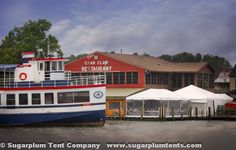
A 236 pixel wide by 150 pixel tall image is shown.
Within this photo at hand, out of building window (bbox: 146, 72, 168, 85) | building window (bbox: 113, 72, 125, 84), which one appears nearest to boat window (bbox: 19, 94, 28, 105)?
building window (bbox: 113, 72, 125, 84)

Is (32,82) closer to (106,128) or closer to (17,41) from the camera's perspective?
(106,128)

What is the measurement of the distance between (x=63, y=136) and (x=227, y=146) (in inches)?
431

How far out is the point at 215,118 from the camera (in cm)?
5266

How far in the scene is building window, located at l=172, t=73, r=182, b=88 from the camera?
67.8 meters

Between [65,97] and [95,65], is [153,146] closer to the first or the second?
[65,97]

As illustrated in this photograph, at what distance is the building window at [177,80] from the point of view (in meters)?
67.8

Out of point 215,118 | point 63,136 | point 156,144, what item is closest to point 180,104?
point 215,118

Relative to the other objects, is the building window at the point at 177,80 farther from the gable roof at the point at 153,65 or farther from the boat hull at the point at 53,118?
the boat hull at the point at 53,118

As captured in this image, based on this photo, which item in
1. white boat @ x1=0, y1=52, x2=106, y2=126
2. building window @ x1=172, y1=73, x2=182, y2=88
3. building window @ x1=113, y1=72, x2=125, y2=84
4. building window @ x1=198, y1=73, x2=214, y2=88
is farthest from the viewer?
building window @ x1=198, y1=73, x2=214, y2=88

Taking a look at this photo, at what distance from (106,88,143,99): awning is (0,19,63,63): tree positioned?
10.9 metres

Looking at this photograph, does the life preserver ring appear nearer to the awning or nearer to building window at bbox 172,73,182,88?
the awning

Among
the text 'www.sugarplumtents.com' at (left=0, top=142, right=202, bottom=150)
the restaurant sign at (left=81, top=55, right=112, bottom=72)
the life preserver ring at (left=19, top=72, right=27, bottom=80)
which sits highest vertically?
the restaurant sign at (left=81, top=55, right=112, bottom=72)

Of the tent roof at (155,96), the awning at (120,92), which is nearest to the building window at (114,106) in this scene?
the awning at (120,92)

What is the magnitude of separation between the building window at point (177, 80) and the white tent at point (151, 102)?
40.3 feet
